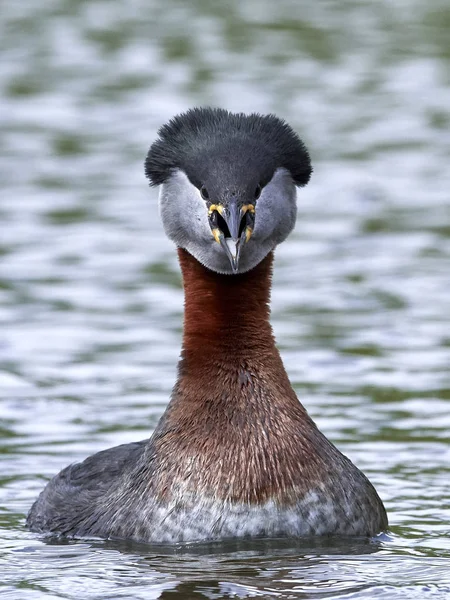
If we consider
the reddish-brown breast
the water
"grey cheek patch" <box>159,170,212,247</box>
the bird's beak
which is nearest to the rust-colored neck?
the reddish-brown breast

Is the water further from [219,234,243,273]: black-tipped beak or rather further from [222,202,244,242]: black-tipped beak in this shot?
[222,202,244,242]: black-tipped beak

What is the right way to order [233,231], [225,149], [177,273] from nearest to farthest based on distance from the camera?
1. [233,231]
2. [225,149]
3. [177,273]

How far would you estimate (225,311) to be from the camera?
10422mm

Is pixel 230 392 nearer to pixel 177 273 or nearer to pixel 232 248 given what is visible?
pixel 232 248

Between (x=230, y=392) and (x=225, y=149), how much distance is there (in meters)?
1.49

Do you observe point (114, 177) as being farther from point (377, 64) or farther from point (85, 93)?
point (377, 64)

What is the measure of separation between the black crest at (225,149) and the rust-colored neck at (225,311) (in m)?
0.57

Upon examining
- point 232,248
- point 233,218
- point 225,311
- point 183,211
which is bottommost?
point 225,311

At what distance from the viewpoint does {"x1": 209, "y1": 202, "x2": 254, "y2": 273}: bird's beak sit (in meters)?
9.79

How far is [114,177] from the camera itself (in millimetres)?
22359

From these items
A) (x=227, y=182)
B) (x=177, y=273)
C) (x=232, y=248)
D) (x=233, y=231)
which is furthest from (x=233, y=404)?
(x=177, y=273)

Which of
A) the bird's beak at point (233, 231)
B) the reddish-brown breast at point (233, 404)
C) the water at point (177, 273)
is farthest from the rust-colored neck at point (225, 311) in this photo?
the water at point (177, 273)

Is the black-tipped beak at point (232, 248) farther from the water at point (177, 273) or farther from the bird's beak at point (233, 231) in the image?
the water at point (177, 273)

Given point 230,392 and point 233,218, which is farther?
point 230,392
